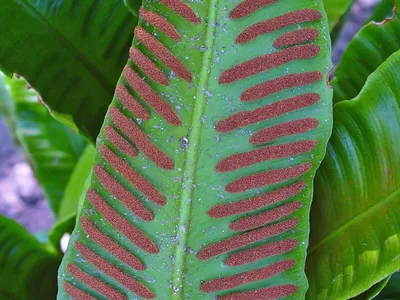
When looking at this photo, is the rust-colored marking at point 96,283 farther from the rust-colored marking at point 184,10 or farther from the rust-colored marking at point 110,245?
the rust-colored marking at point 184,10

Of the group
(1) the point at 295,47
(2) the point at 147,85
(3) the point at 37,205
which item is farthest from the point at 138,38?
(3) the point at 37,205

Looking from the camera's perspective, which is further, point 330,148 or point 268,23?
point 330,148

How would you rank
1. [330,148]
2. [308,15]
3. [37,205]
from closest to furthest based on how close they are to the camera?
[308,15] → [330,148] → [37,205]

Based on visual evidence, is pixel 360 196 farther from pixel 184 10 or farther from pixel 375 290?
pixel 184 10

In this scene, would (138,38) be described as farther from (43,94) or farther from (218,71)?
(43,94)

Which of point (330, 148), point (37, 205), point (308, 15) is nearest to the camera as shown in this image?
point (308, 15)

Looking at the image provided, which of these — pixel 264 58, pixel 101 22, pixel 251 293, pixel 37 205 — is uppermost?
pixel 264 58

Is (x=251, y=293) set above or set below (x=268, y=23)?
below
